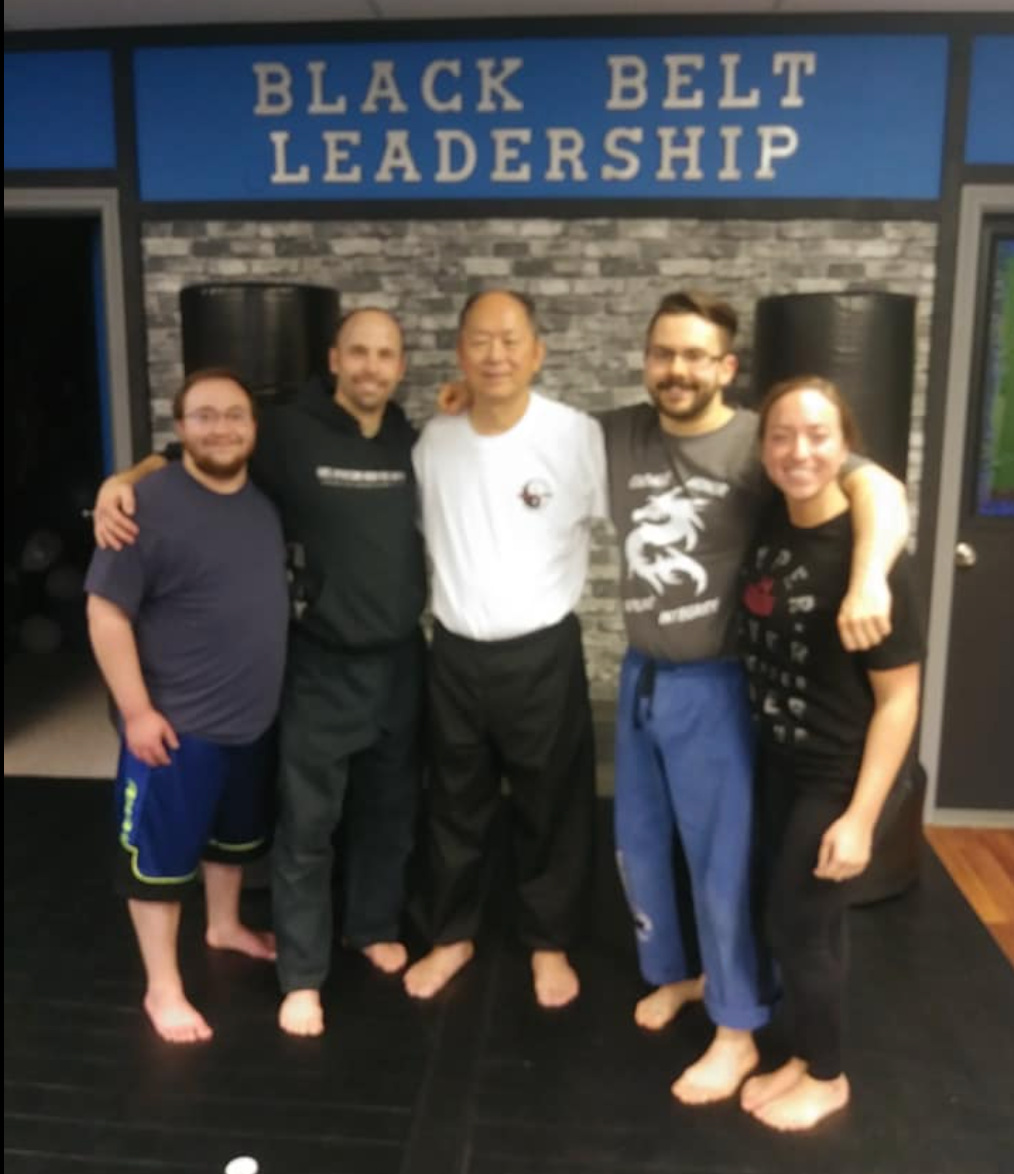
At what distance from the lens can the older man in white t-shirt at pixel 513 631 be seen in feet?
7.23

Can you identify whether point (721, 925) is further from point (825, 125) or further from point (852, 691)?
point (825, 125)

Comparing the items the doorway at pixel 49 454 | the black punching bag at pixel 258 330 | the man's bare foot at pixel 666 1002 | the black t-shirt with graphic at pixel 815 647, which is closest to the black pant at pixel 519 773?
the man's bare foot at pixel 666 1002

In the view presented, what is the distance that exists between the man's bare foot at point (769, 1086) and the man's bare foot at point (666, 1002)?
0.85 ft

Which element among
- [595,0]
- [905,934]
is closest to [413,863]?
[905,934]

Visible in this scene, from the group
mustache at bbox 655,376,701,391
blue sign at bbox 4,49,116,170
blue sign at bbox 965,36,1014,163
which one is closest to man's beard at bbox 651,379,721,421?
mustache at bbox 655,376,701,391

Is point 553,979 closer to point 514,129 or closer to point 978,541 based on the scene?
point 978,541

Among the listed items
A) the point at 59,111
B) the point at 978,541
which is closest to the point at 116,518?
the point at 59,111

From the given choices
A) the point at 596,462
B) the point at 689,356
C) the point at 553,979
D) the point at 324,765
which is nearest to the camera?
the point at 689,356

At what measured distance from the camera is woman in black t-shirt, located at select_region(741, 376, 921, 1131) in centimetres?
182

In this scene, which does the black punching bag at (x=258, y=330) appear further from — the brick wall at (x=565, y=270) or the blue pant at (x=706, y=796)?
the blue pant at (x=706, y=796)

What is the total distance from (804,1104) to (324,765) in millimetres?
1128

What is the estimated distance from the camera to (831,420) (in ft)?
6.00

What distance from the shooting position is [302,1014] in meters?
2.30

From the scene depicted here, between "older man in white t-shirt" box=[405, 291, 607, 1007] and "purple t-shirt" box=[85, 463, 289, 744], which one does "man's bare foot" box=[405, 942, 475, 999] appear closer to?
"older man in white t-shirt" box=[405, 291, 607, 1007]
